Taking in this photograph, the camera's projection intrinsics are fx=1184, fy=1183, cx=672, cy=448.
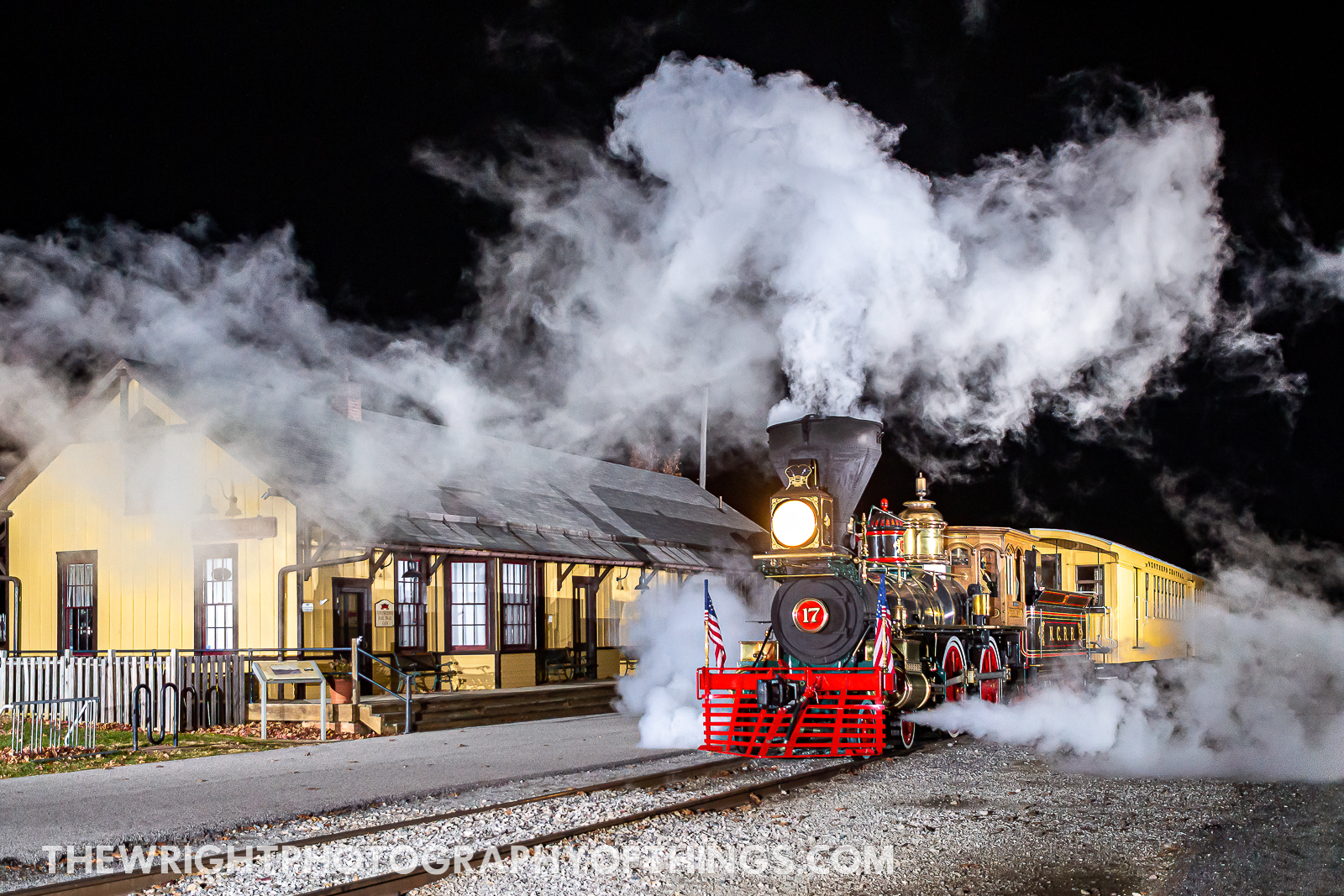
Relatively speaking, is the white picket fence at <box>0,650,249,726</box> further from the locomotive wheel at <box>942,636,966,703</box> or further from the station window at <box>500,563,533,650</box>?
the locomotive wheel at <box>942,636,966,703</box>

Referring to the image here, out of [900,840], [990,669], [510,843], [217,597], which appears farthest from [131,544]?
[900,840]

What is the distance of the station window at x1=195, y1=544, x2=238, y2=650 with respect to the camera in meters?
16.7

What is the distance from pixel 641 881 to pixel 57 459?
1599 centimetres

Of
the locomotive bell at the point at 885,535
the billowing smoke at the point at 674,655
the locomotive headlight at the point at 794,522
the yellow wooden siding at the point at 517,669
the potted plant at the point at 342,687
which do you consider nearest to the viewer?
the locomotive headlight at the point at 794,522

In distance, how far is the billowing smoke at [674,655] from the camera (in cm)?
1334

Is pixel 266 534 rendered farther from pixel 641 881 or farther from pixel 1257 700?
pixel 1257 700

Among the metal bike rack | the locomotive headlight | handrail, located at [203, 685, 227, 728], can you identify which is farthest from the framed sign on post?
the locomotive headlight

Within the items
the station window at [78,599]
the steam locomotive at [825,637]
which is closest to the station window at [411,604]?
the station window at [78,599]

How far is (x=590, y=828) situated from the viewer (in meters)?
7.67

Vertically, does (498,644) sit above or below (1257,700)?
above

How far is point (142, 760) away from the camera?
1201 cm

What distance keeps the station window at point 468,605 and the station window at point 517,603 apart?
457 mm

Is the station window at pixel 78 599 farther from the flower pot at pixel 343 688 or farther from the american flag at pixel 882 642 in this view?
the american flag at pixel 882 642

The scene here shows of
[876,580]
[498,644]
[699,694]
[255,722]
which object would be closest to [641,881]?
[699,694]
